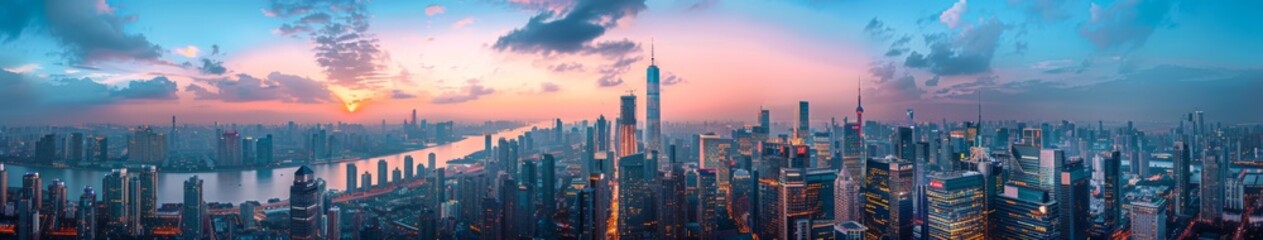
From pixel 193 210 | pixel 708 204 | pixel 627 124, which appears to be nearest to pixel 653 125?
pixel 627 124

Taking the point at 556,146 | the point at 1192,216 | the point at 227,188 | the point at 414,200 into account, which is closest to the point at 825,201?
the point at 1192,216

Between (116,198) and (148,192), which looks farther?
(148,192)

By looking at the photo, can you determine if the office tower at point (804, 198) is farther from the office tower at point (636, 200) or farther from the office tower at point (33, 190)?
the office tower at point (33, 190)

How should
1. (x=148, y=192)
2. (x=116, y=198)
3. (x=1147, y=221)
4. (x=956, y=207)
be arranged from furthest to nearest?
(x=148, y=192), (x=116, y=198), (x=1147, y=221), (x=956, y=207)

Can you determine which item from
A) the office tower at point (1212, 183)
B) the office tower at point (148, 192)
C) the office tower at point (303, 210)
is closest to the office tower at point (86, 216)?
the office tower at point (148, 192)

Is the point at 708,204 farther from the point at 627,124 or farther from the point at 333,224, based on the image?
the point at 627,124

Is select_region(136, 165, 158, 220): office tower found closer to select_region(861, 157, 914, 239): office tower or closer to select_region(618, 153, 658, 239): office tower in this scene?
select_region(618, 153, 658, 239): office tower
